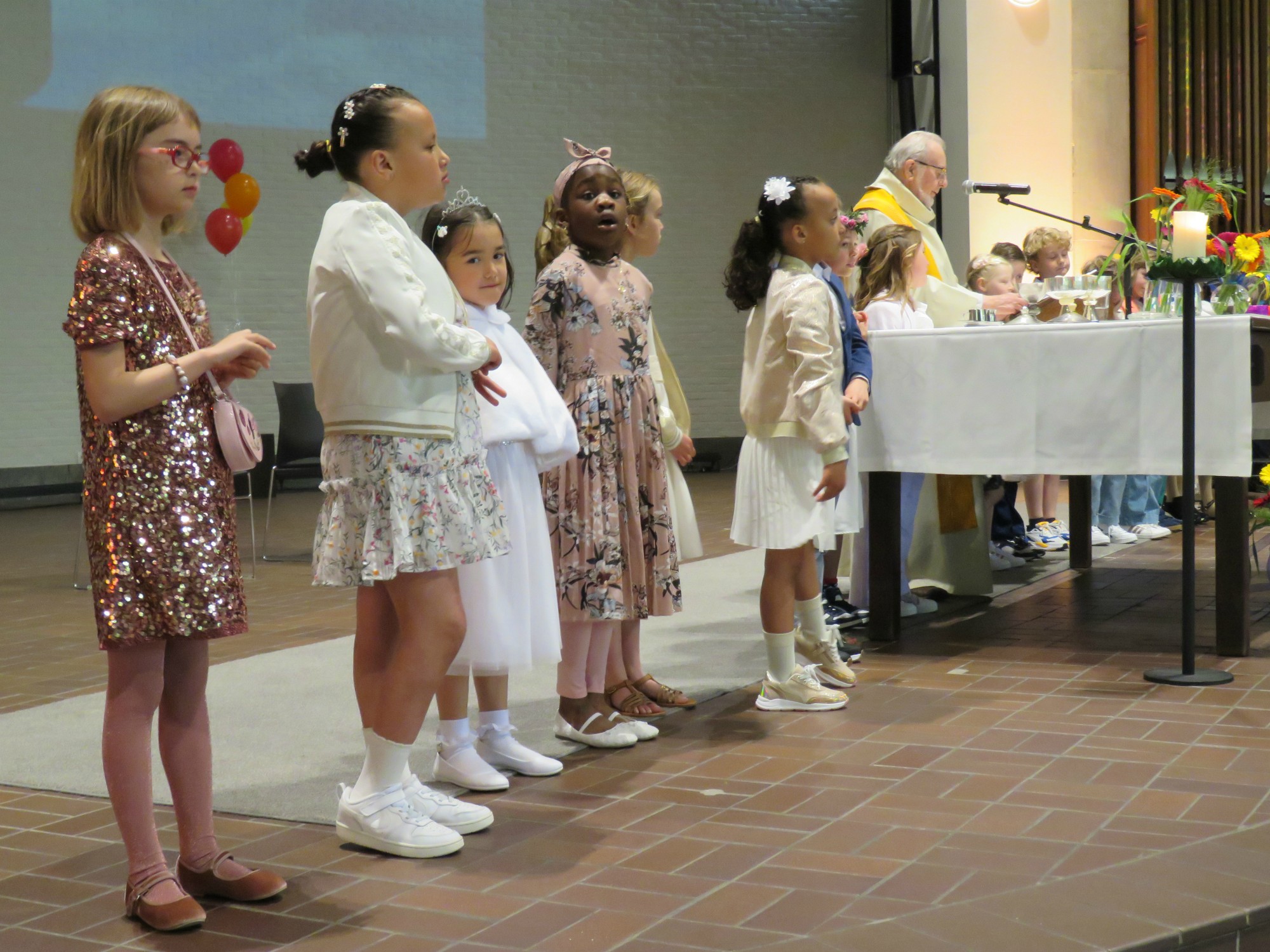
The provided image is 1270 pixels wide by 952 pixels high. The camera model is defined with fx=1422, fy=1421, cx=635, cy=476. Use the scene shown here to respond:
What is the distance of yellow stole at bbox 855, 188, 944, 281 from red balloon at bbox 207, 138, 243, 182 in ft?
18.5

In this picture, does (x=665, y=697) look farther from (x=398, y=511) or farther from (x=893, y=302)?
(x=893, y=302)

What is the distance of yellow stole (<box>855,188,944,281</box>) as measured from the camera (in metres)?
5.48

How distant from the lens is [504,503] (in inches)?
115

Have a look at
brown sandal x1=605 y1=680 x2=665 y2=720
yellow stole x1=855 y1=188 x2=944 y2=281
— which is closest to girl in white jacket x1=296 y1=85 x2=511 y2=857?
brown sandal x1=605 y1=680 x2=665 y2=720

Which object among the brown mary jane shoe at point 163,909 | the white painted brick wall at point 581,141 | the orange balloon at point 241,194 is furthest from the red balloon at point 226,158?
the brown mary jane shoe at point 163,909

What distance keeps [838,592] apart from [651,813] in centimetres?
235

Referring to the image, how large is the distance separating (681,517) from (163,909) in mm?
1832

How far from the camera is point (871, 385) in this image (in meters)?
4.46

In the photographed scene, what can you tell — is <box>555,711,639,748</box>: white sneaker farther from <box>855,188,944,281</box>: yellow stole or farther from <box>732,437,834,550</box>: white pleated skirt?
<box>855,188,944,281</box>: yellow stole

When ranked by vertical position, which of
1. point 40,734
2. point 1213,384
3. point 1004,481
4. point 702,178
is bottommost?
point 40,734

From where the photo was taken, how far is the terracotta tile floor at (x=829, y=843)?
7.17 ft

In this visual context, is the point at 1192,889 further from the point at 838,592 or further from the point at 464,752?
the point at 838,592

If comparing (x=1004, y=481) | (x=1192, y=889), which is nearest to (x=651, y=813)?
(x=1192, y=889)

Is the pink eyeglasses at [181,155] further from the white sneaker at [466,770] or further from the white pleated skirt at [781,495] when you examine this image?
the white pleated skirt at [781,495]
